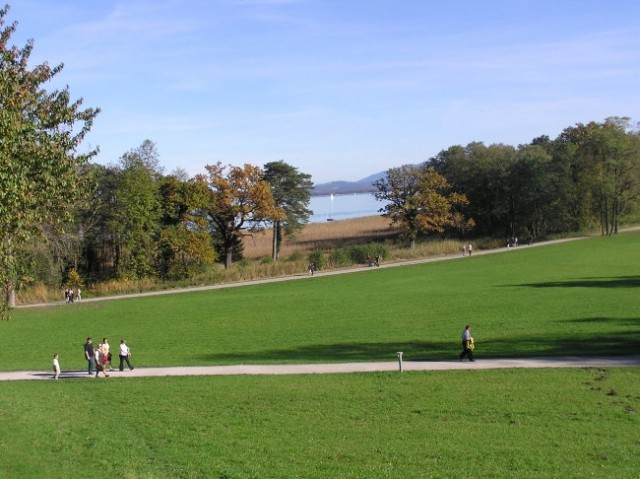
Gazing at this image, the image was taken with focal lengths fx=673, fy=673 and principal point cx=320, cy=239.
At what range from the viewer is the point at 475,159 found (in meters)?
92.4

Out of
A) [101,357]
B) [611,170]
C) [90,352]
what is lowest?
[101,357]

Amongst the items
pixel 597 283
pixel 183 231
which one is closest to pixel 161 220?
pixel 183 231

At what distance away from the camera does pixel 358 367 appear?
2255 centimetres

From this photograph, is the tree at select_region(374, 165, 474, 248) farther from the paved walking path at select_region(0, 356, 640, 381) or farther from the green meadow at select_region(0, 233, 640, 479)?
the paved walking path at select_region(0, 356, 640, 381)

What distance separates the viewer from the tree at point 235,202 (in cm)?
7138

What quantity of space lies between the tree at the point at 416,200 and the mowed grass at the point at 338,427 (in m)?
62.4

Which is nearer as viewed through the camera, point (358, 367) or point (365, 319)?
point (358, 367)

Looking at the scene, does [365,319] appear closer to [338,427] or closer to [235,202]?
[338,427]

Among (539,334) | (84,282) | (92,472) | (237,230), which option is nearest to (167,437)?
(92,472)

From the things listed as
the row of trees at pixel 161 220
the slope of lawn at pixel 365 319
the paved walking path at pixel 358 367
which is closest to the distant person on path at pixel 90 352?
the paved walking path at pixel 358 367

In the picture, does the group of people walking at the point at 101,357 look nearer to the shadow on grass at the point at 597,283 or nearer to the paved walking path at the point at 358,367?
the paved walking path at the point at 358,367

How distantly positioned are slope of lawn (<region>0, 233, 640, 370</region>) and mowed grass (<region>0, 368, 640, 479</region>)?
5.08 m

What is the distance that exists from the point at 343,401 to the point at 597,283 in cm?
3013

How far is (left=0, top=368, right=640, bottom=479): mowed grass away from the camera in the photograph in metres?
12.3
